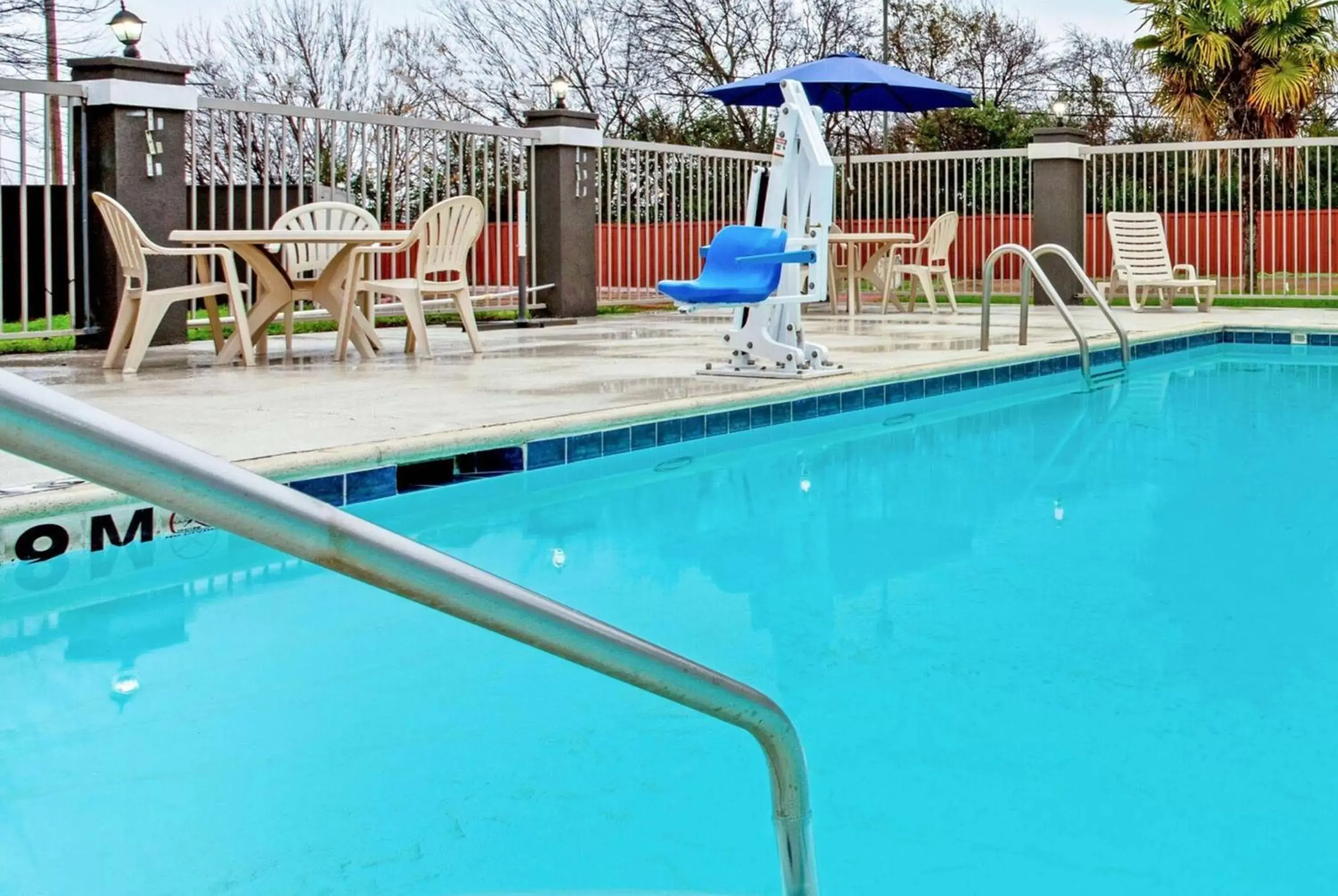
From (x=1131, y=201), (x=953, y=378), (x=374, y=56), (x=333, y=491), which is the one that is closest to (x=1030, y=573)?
(x=333, y=491)

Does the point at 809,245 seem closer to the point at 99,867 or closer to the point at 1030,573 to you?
the point at 1030,573

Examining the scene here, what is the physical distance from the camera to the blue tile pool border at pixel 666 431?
4312 mm

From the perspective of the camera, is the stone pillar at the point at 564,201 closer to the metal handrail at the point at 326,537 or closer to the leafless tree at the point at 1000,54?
the metal handrail at the point at 326,537

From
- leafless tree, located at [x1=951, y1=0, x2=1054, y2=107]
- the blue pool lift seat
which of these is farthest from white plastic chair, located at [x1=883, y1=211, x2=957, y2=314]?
leafless tree, located at [x1=951, y1=0, x2=1054, y2=107]

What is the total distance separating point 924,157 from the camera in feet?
48.1

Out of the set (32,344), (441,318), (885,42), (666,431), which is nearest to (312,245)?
(32,344)

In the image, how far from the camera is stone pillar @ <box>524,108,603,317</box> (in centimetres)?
1116

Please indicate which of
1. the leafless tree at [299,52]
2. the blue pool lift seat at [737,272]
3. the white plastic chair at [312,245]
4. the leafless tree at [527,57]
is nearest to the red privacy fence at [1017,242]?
the white plastic chair at [312,245]

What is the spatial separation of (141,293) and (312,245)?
1523mm

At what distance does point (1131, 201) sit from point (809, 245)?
1336 cm

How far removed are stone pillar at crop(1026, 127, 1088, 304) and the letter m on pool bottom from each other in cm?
1125

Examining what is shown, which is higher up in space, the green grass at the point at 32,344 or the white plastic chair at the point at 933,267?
the white plastic chair at the point at 933,267

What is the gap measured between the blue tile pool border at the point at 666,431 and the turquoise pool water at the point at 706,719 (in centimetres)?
8

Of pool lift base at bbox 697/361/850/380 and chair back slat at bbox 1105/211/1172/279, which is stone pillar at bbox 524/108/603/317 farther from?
pool lift base at bbox 697/361/850/380
